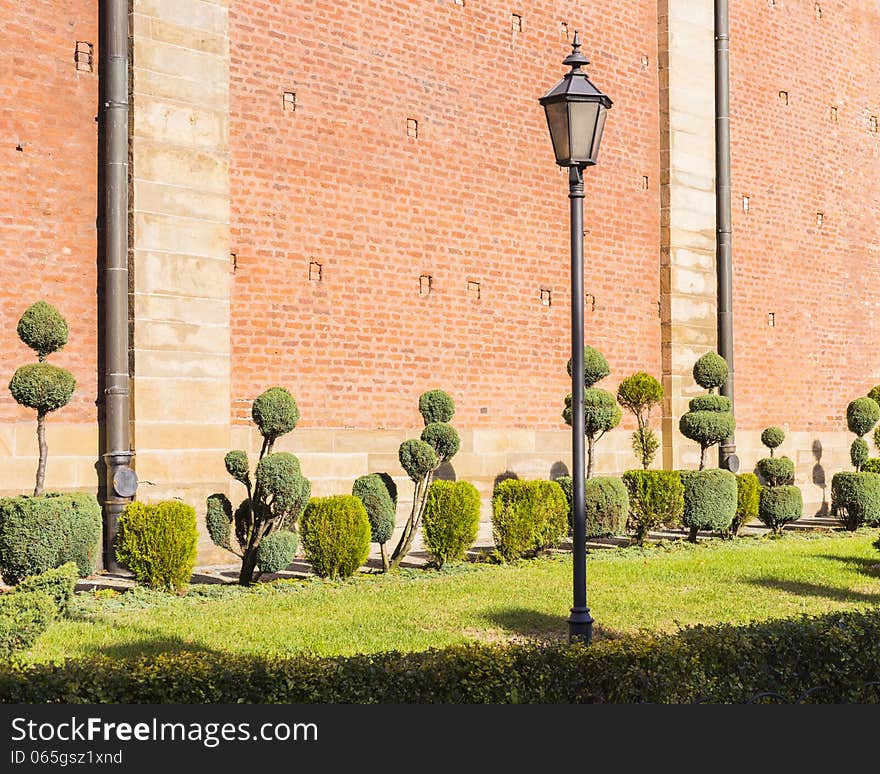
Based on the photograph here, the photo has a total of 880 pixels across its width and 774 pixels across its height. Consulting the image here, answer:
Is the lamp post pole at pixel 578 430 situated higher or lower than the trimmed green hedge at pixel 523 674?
higher

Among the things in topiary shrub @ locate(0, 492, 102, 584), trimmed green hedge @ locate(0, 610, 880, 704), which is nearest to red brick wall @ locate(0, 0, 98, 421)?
topiary shrub @ locate(0, 492, 102, 584)

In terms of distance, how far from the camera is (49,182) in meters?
11.0

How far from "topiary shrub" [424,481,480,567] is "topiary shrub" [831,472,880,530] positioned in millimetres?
6565

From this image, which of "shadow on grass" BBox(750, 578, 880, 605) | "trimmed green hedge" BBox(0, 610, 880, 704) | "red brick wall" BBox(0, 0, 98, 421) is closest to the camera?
"trimmed green hedge" BBox(0, 610, 880, 704)

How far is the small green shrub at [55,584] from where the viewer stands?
6.71 metres

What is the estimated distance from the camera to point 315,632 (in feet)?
26.0

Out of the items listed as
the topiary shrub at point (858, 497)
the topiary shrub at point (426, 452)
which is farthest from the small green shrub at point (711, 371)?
the topiary shrub at point (426, 452)

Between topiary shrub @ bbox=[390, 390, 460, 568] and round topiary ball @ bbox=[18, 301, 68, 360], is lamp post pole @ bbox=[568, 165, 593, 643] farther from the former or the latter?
round topiary ball @ bbox=[18, 301, 68, 360]

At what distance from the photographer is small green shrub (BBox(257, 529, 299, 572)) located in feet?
32.6

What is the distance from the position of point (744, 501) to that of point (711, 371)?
2.10 metres

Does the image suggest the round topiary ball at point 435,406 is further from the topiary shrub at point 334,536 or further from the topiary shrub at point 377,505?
the topiary shrub at point 334,536

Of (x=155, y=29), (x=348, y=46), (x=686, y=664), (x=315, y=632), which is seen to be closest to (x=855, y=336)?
(x=348, y=46)

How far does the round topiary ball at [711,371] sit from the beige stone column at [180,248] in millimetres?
7165

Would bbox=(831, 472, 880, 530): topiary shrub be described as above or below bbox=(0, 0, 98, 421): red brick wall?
below
